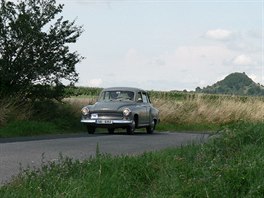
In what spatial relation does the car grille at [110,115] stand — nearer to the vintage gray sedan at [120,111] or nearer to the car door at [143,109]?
the vintage gray sedan at [120,111]

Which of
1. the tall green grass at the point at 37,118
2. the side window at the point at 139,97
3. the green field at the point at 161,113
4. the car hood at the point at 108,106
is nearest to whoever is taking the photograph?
the tall green grass at the point at 37,118

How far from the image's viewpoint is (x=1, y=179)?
28.9 feet

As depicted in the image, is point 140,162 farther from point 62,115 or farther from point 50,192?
point 62,115

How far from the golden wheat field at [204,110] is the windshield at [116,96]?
4714 millimetres

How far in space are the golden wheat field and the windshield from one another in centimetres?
471

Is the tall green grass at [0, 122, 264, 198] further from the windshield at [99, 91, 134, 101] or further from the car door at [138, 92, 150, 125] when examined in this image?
the windshield at [99, 91, 134, 101]

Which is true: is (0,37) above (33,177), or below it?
above

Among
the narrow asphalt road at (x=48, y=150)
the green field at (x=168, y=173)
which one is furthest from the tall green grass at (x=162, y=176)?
the narrow asphalt road at (x=48, y=150)

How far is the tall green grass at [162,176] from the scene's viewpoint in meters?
6.89

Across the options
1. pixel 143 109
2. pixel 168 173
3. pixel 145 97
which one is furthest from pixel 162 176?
pixel 145 97

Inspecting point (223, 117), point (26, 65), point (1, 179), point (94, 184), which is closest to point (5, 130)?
point (26, 65)

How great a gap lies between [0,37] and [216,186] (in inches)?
704

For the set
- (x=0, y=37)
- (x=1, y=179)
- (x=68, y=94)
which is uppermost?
(x=0, y=37)

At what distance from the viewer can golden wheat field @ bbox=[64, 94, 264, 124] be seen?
2999cm
